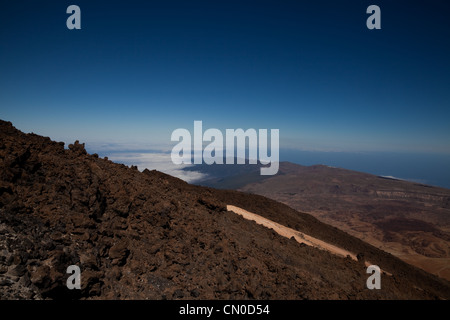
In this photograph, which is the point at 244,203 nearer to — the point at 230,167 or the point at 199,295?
the point at 199,295

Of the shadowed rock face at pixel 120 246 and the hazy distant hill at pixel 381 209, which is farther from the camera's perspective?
the hazy distant hill at pixel 381 209

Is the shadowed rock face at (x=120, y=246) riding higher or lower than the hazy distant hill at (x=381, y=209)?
higher

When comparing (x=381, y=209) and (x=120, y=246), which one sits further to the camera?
(x=381, y=209)

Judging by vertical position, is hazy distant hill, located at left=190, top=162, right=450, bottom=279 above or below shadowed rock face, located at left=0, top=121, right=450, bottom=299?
below

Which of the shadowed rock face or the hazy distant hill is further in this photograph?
the hazy distant hill
